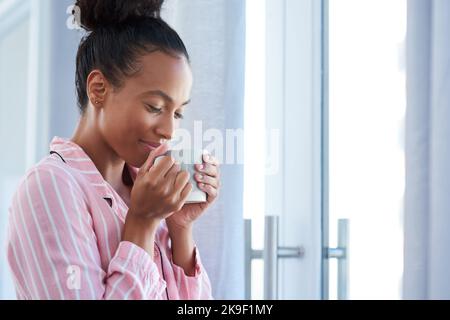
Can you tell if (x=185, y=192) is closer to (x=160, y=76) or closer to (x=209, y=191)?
(x=209, y=191)

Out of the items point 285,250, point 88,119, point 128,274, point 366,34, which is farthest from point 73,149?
point 366,34

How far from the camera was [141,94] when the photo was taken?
80 cm

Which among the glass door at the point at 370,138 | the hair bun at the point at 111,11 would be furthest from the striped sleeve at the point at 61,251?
Answer: the glass door at the point at 370,138

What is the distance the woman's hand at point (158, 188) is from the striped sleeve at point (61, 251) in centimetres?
5

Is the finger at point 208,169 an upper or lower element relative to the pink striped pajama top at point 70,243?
upper

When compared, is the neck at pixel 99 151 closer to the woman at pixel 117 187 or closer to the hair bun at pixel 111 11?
the woman at pixel 117 187

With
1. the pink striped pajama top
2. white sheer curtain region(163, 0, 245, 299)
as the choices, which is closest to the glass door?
white sheer curtain region(163, 0, 245, 299)

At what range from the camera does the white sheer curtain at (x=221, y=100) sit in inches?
35.8

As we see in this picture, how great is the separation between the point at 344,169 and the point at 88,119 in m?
0.44

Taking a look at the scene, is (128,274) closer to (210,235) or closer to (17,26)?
(210,235)

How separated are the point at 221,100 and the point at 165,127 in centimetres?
14

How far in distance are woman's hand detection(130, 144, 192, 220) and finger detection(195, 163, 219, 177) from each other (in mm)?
30

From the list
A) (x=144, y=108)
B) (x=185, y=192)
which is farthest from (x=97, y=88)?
(x=185, y=192)

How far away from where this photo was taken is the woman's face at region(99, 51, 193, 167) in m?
0.80
